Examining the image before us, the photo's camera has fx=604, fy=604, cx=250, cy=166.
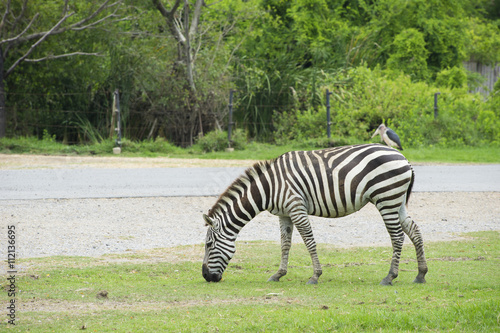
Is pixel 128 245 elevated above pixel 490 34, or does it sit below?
below

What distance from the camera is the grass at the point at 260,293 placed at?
15.8 ft

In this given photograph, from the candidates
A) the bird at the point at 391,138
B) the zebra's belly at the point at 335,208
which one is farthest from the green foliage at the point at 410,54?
the zebra's belly at the point at 335,208

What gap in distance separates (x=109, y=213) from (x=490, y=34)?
1028 inches

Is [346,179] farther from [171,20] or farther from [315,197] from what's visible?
[171,20]

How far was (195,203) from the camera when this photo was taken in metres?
11.4

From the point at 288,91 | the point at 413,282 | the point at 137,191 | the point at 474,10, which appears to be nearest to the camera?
the point at 413,282

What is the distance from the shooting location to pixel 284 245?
6.87 metres

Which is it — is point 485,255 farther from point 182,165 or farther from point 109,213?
point 182,165

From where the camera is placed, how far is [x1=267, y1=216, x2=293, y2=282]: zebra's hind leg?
22.2 ft

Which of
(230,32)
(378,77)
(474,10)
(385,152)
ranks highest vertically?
(474,10)

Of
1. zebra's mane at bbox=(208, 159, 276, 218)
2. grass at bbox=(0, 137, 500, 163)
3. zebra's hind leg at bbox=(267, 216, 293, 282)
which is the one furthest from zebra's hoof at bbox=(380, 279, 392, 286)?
grass at bbox=(0, 137, 500, 163)

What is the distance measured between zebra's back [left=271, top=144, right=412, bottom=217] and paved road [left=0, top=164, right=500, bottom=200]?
555 cm

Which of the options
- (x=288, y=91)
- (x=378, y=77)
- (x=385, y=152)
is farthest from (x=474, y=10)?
(x=385, y=152)

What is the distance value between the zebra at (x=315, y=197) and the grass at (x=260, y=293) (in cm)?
35
